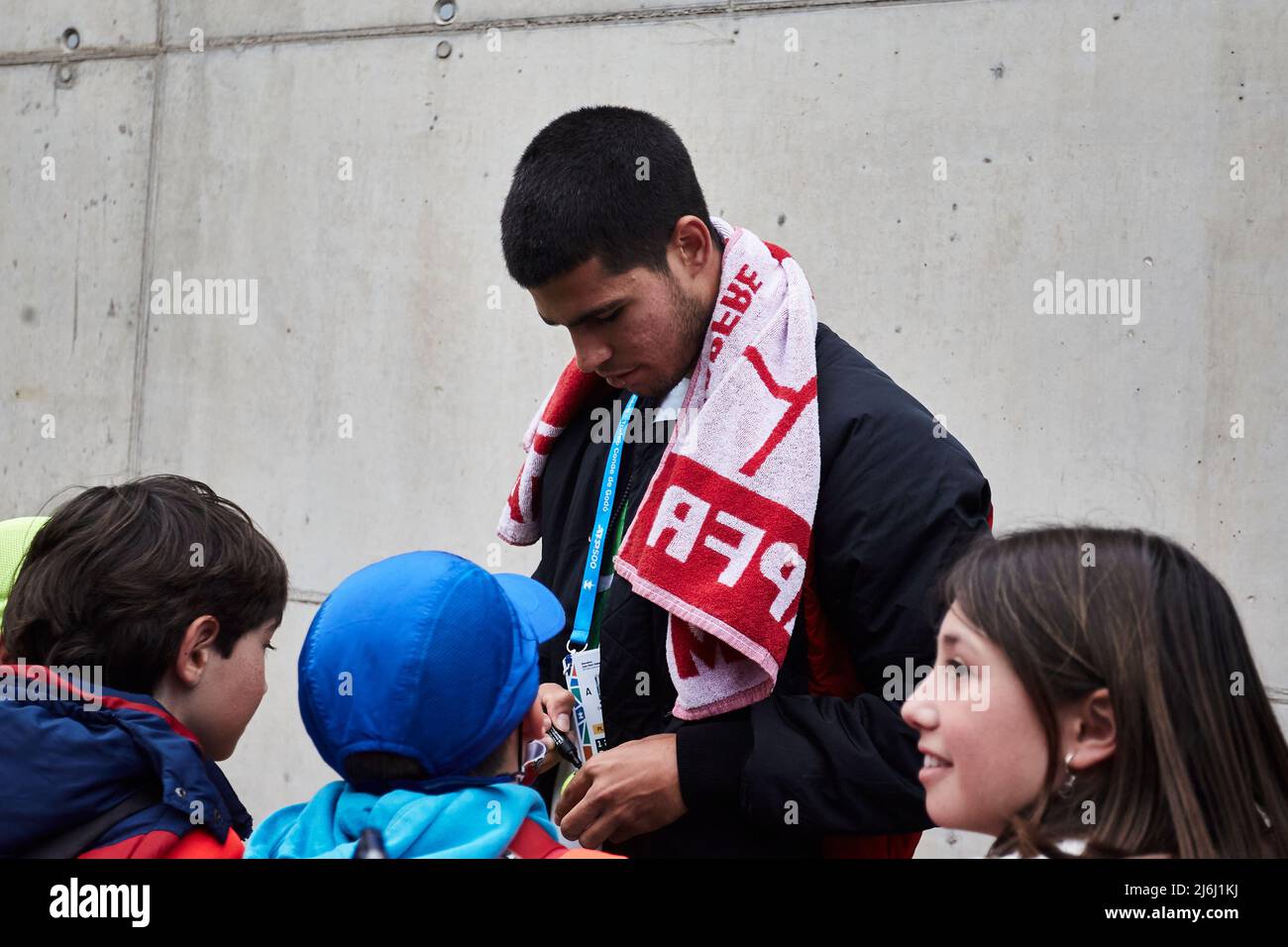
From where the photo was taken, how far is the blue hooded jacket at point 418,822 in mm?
1460

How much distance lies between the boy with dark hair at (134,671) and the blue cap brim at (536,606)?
36 cm

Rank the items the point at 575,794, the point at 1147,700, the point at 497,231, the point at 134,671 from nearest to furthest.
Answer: the point at 1147,700
the point at 134,671
the point at 575,794
the point at 497,231

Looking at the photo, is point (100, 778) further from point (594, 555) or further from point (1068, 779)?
point (1068, 779)

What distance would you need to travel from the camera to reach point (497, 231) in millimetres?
3898

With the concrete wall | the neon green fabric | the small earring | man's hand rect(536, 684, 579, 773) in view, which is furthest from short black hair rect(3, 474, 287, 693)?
the concrete wall

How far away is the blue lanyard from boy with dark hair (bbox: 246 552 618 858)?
49 cm

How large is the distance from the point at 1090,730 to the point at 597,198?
113 cm

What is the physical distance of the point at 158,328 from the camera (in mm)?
4352

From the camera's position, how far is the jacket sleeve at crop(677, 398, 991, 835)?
5.91 feet

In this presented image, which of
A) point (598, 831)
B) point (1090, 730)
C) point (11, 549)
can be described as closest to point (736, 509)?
point (598, 831)

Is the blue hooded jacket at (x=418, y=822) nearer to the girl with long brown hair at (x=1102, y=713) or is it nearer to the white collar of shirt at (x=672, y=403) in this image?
the girl with long brown hair at (x=1102, y=713)
